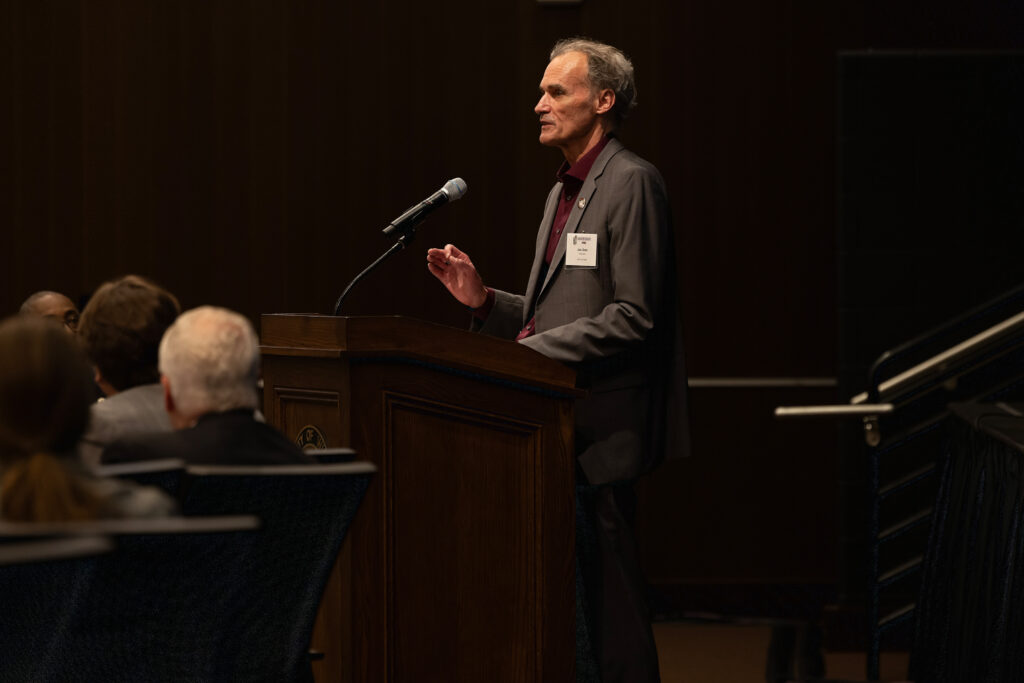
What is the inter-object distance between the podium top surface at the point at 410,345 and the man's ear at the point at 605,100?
0.82 meters

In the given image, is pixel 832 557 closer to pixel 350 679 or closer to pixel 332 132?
pixel 332 132

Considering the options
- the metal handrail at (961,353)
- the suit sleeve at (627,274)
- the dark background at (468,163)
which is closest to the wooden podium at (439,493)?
the suit sleeve at (627,274)

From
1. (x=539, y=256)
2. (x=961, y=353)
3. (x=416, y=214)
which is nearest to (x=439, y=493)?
(x=416, y=214)

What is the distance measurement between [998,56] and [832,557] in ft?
6.61

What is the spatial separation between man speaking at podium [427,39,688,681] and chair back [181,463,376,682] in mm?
946

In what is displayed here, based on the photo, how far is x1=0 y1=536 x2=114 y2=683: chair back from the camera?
5.99 ft

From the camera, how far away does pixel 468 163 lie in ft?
17.7

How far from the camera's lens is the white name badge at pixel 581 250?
313cm

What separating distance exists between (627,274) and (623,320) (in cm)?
13

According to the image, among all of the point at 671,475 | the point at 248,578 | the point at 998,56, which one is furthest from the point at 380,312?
the point at 248,578

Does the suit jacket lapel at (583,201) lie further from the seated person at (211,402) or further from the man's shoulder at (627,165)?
the seated person at (211,402)

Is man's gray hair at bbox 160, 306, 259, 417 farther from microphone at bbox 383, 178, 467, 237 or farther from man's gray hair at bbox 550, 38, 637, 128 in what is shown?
man's gray hair at bbox 550, 38, 637, 128

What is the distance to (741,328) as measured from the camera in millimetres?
5395

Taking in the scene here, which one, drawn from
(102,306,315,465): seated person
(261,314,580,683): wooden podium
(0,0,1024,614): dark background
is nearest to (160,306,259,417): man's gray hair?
(102,306,315,465): seated person
